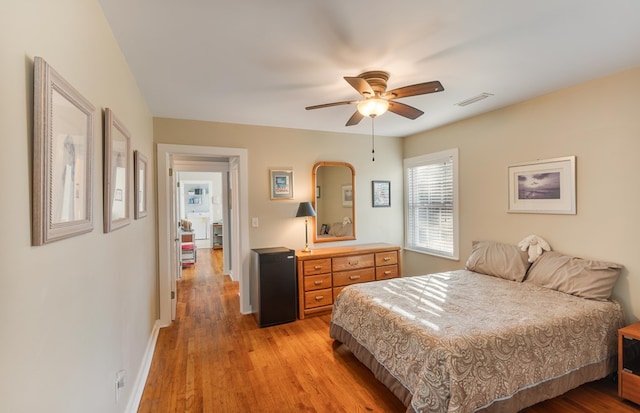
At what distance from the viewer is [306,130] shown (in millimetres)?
4203

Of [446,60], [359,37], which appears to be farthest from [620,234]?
[359,37]

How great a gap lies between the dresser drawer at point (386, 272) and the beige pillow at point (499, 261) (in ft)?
3.38

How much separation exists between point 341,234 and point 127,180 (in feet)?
9.77

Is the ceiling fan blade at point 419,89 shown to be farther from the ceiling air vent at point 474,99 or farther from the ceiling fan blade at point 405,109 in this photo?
the ceiling air vent at point 474,99

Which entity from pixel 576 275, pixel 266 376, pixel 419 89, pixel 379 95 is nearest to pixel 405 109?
pixel 379 95

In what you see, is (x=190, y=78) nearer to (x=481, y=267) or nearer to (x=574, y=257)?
(x=481, y=267)

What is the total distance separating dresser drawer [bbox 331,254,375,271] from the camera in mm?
3896

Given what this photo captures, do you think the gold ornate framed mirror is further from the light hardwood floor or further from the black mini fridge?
the light hardwood floor

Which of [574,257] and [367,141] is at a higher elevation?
[367,141]

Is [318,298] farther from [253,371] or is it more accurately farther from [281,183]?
[281,183]

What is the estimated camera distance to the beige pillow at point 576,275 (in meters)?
2.43

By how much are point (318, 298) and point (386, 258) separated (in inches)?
42.8

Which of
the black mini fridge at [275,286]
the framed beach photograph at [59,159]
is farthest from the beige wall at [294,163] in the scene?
the framed beach photograph at [59,159]

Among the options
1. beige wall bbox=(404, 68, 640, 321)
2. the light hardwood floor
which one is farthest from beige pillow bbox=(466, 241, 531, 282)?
the light hardwood floor
